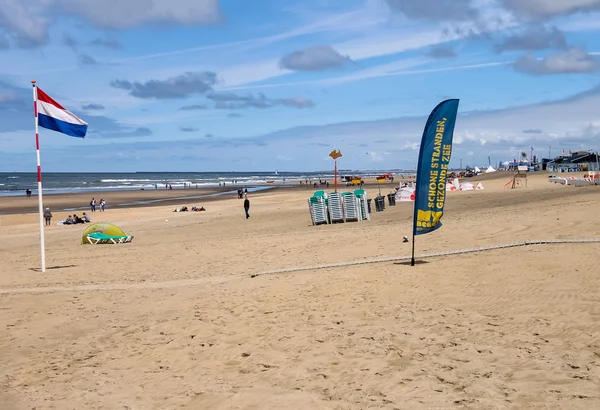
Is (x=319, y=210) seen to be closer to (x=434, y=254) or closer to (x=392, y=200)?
(x=392, y=200)

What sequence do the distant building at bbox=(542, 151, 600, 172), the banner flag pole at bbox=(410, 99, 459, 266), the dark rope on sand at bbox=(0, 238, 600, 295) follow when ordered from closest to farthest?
the banner flag pole at bbox=(410, 99, 459, 266), the dark rope on sand at bbox=(0, 238, 600, 295), the distant building at bbox=(542, 151, 600, 172)

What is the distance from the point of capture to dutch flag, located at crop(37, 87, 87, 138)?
14.2 metres

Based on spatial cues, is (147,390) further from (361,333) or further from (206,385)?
(361,333)

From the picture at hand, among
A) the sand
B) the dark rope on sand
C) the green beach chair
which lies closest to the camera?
the sand

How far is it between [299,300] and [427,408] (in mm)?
4648

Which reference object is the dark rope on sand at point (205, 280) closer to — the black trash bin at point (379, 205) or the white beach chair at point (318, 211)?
the white beach chair at point (318, 211)

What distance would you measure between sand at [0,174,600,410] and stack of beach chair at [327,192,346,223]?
9052 mm

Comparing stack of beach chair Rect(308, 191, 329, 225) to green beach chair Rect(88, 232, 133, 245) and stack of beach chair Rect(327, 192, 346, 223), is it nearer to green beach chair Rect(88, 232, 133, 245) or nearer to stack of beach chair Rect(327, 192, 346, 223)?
stack of beach chair Rect(327, 192, 346, 223)

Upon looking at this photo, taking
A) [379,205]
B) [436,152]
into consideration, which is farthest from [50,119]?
[379,205]

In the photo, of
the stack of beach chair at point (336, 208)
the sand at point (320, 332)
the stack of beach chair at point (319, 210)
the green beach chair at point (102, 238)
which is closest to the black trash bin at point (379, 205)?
the stack of beach chair at point (336, 208)

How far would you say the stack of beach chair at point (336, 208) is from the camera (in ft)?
78.1

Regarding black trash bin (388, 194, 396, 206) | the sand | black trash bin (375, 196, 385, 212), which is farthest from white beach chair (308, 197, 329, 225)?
the sand

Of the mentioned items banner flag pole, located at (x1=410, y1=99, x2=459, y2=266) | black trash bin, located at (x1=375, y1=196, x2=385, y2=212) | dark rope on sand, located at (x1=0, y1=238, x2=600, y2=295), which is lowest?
dark rope on sand, located at (x1=0, y1=238, x2=600, y2=295)

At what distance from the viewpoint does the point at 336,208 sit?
24.0 meters
